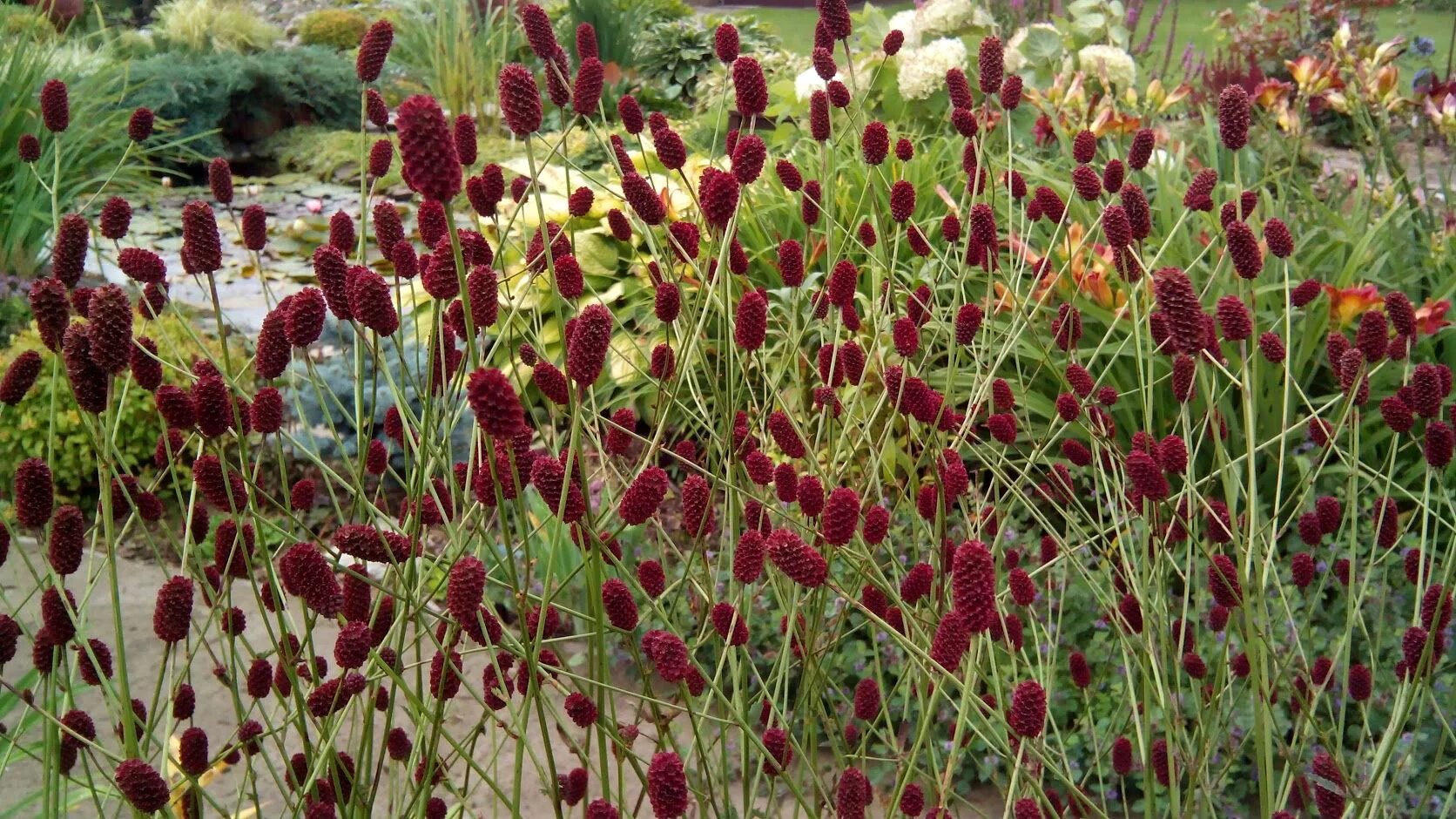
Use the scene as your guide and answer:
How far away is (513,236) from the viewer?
4.49 meters

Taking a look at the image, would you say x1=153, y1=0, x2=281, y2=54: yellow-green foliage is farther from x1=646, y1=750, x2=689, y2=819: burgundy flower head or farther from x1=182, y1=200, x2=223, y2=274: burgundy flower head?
x1=646, y1=750, x2=689, y2=819: burgundy flower head

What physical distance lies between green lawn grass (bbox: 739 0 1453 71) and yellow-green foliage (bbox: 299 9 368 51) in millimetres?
4389

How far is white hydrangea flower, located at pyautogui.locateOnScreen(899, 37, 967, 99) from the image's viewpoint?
15.7 ft

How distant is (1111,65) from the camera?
15.5 feet

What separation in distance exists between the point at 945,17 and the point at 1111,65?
0.79m

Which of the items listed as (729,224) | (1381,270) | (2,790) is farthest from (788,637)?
(1381,270)

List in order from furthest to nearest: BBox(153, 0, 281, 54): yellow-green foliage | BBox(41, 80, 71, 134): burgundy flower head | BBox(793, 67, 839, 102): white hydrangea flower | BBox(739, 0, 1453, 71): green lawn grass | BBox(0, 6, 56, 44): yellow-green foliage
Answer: BBox(739, 0, 1453, 71): green lawn grass, BBox(153, 0, 281, 54): yellow-green foliage, BBox(0, 6, 56, 44): yellow-green foliage, BBox(793, 67, 839, 102): white hydrangea flower, BBox(41, 80, 71, 134): burgundy flower head

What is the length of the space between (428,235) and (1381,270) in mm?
3180

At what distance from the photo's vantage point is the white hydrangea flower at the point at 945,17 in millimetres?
5160

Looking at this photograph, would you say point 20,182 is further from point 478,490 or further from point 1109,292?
point 478,490

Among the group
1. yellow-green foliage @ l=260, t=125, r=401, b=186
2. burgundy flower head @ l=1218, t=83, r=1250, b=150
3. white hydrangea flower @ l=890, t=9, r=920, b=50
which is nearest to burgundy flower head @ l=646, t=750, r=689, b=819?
burgundy flower head @ l=1218, t=83, r=1250, b=150

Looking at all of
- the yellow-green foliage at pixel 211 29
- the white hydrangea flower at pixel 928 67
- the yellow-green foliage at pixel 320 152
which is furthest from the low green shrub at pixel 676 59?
the white hydrangea flower at pixel 928 67

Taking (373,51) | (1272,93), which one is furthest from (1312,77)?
(373,51)

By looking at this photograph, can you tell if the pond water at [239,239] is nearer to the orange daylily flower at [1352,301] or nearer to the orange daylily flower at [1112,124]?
the orange daylily flower at [1112,124]
